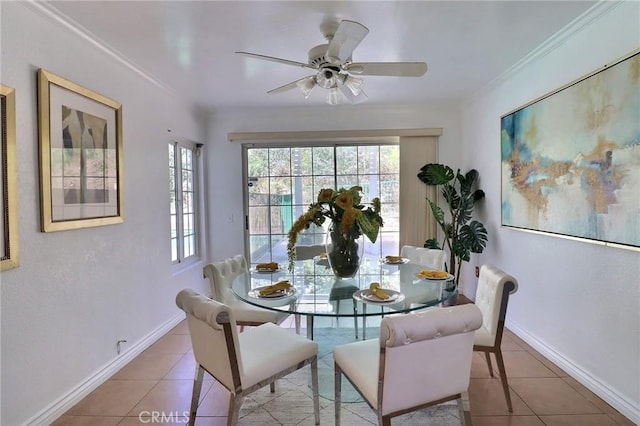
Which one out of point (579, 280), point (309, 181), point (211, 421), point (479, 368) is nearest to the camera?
point (211, 421)

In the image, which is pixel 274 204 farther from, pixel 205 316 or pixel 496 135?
pixel 205 316

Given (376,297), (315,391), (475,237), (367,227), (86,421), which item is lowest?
(86,421)

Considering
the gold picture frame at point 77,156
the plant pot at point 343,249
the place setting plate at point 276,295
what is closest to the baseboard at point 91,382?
the gold picture frame at point 77,156

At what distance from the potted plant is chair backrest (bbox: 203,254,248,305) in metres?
2.30

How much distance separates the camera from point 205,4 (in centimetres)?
191

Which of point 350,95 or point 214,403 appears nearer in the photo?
point 214,403

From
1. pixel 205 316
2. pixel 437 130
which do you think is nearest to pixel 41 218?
pixel 205 316

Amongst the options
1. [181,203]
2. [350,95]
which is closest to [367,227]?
[350,95]

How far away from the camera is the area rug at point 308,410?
192 centimetres

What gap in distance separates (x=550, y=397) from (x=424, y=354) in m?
1.38

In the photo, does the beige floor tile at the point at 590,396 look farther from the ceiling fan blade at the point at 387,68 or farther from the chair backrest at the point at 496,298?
the ceiling fan blade at the point at 387,68

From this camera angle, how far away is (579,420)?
1.90m

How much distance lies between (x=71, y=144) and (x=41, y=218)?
0.52 m

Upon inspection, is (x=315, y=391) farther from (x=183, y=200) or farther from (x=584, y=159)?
(x=183, y=200)
